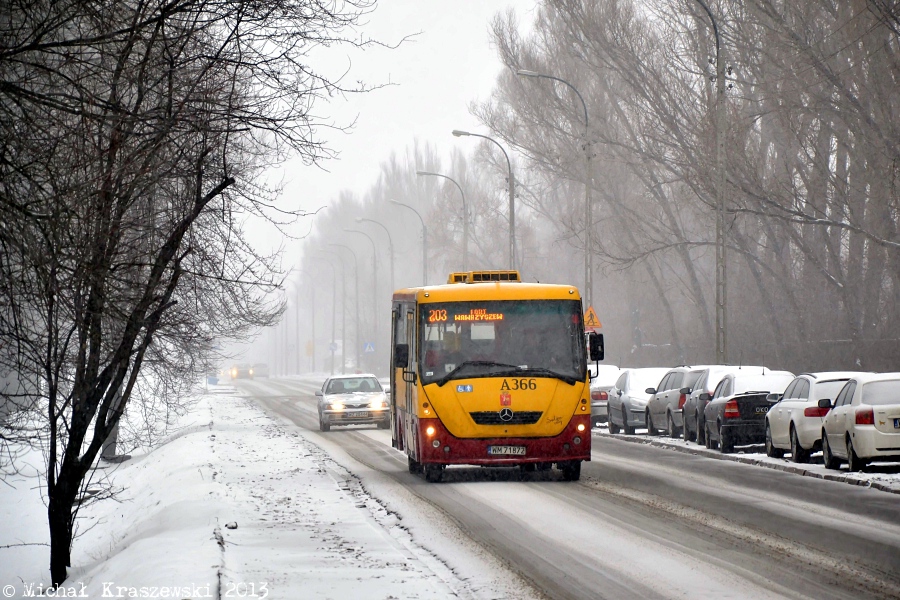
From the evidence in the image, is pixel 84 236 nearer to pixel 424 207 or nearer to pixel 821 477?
pixel 821 477

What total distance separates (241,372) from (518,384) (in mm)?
118585

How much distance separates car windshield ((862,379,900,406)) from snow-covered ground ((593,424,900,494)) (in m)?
1.08

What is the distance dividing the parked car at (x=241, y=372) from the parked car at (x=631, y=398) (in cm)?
9433

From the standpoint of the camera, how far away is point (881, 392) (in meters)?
19.0

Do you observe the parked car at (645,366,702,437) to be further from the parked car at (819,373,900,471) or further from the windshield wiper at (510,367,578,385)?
the windshield wiper at (510,367,578,385)

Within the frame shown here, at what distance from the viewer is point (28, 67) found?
10508 mm

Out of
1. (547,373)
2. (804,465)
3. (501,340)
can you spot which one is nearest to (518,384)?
(547,373)

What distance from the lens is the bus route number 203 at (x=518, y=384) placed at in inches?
736

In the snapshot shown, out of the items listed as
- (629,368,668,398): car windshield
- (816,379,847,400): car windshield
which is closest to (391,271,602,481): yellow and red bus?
(816,379,847,400): car windshield

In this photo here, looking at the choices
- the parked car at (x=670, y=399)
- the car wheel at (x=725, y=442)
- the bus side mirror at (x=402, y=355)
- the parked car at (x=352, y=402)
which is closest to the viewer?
the bus side mirror at (x=402, y=355)

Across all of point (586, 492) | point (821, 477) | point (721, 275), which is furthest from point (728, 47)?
point (586, 492)

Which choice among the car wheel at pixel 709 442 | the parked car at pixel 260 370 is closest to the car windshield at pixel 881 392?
the car wheel at pixel 709 442

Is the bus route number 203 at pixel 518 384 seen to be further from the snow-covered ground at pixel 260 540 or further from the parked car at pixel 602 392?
the parked car at pixel 602 392

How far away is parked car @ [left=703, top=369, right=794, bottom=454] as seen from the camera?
2480 centimetres
